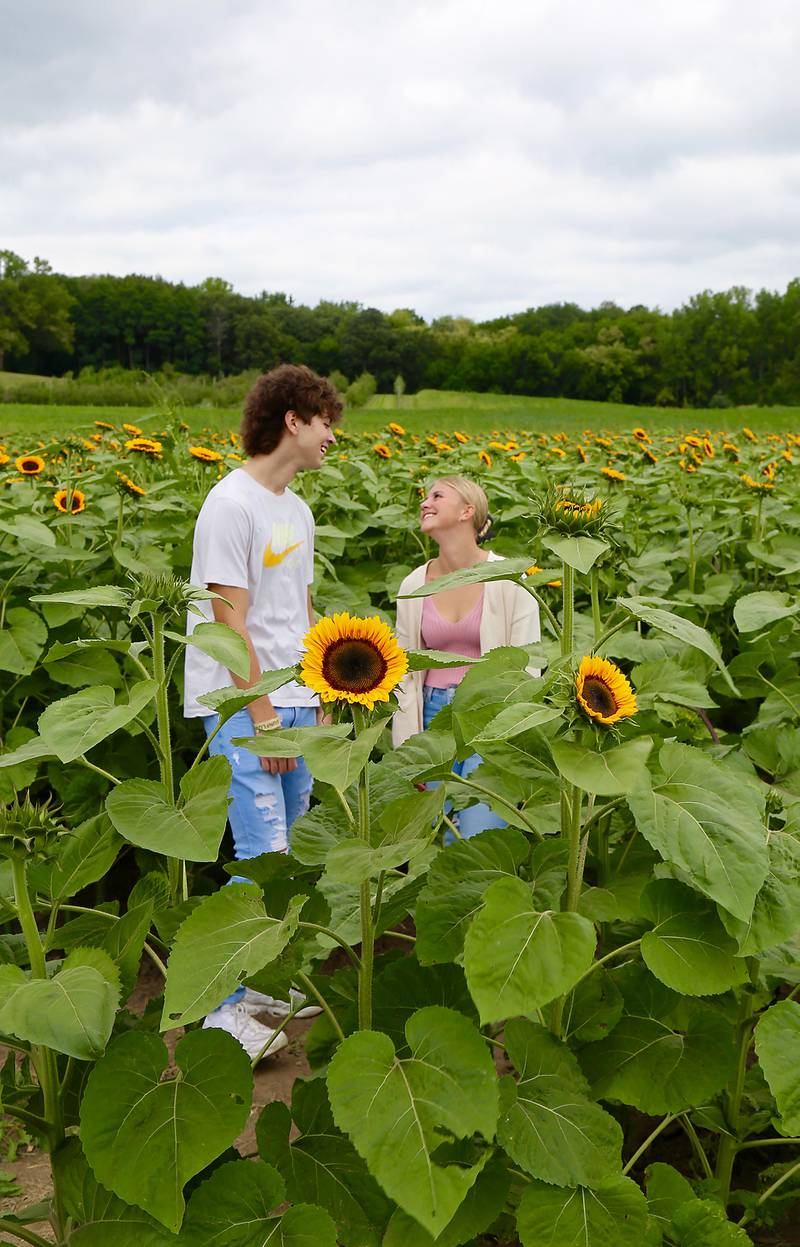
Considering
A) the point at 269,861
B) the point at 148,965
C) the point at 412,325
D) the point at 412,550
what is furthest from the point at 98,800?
the point at 412,325

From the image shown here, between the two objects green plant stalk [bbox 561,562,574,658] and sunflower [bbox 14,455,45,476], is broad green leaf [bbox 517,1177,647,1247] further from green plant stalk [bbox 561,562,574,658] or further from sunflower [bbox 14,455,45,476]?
sunflower [bbox 14,455,45,476]

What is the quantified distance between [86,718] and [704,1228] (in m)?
1.17

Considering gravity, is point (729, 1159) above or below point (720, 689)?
below

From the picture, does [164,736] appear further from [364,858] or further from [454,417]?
[454,417]

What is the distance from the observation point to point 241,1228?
1.29 m

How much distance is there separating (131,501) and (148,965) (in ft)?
5.79

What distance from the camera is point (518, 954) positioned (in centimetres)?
120

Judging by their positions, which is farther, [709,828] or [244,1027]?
[244,1027]

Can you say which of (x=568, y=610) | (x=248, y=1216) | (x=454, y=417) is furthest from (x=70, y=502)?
(x=454, y=417)

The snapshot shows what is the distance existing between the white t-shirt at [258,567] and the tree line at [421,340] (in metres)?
37.2

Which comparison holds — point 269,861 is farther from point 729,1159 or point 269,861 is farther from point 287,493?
point 287,493

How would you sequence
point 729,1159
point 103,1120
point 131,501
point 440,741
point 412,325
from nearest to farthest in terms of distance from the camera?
point 103,1120 < point 440,741 < point 729,1159 < point 131,501 < point 412,325

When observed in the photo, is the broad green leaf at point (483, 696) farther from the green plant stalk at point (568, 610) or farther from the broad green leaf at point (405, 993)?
the broad green leaf at point (405, 993)

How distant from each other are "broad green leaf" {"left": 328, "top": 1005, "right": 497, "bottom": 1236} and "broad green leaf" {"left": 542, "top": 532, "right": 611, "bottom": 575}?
0.62 metres
